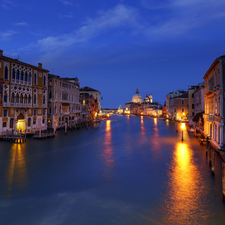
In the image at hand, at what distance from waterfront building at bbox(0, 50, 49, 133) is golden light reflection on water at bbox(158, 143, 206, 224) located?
22018 mm

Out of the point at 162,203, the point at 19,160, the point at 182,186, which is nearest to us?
the point at 162,203

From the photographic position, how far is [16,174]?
1439cm

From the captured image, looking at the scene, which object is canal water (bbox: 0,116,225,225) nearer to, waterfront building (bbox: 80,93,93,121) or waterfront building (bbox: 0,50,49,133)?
waterfront building (bbox: 0,50,49,133)

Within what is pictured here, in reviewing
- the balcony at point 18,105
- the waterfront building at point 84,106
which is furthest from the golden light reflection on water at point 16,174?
the waterfront building at point 84,106

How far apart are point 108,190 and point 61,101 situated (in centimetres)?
3570

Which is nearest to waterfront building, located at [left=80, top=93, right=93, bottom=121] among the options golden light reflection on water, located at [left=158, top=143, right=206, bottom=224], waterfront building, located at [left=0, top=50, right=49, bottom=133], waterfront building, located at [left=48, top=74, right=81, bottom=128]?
waterfront building, located at [left=48, top=74, right=81, bottom=128]

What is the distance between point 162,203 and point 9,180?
9.87 meters

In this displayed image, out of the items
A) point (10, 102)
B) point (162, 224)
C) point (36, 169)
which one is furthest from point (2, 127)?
point (162, 224)

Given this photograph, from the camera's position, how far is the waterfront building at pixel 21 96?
28.2m

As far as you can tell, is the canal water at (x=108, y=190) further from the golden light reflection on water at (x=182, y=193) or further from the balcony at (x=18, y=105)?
the balcony at (x=18, y=105)

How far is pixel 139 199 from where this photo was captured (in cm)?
1065

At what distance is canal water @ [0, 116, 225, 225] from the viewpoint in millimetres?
8953

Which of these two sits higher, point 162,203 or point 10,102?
point 10,102

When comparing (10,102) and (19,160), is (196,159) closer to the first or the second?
(19,160)
